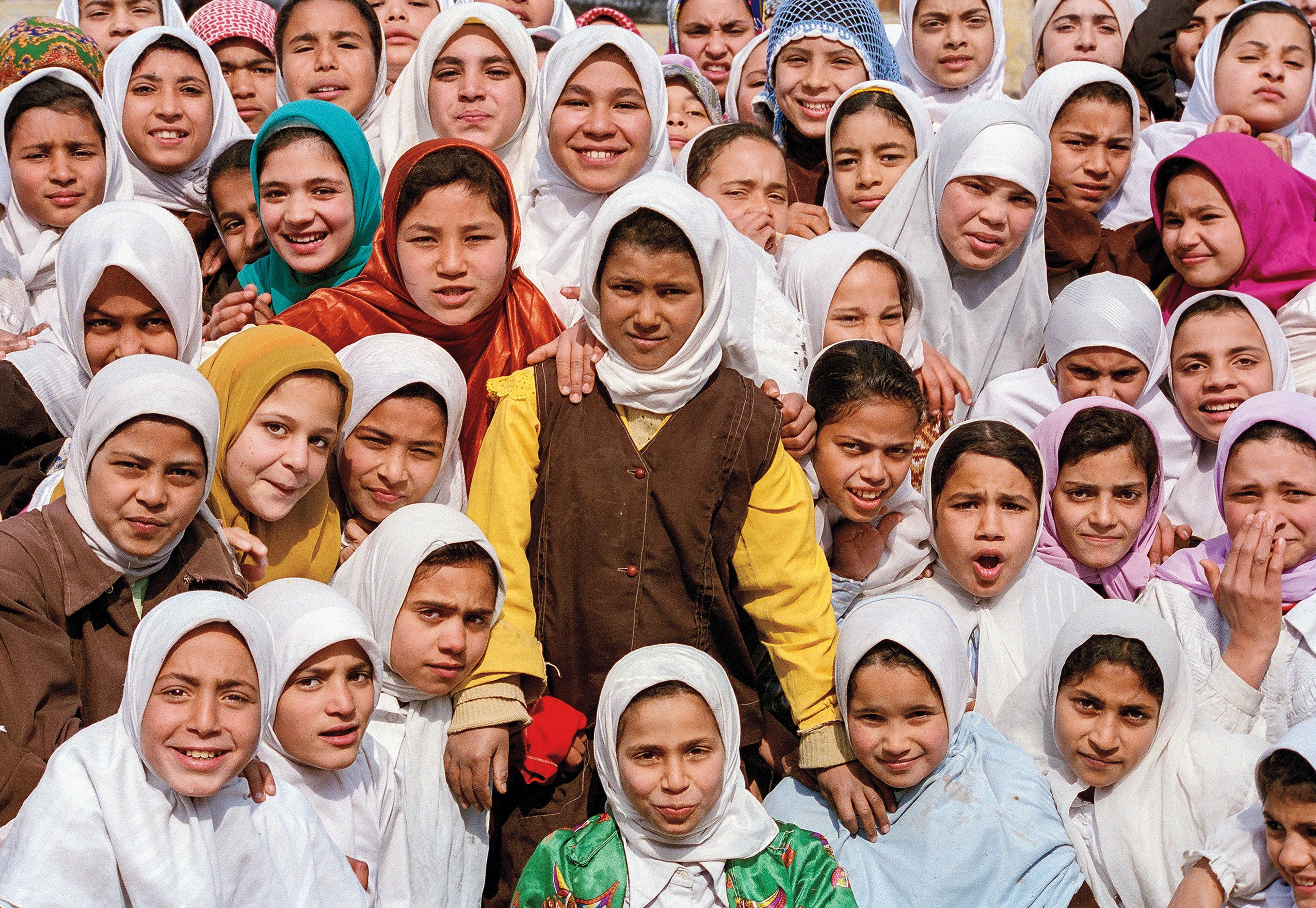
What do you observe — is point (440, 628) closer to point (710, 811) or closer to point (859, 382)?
point (710, 811)

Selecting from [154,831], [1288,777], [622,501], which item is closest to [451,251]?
[622,501]

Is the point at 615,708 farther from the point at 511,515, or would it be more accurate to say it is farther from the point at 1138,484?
the point at 1138,484

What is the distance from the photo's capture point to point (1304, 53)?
6.26 m

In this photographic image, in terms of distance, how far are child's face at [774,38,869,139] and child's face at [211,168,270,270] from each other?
7.14 ft

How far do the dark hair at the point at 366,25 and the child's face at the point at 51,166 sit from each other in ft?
3.26

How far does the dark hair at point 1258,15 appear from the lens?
627cm

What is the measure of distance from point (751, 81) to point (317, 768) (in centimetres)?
421

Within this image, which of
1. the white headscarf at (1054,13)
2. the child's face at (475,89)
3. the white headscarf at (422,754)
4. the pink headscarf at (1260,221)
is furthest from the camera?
the white headscarf at (1054,13)

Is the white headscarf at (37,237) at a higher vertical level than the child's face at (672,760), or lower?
higher

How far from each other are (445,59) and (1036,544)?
262cm

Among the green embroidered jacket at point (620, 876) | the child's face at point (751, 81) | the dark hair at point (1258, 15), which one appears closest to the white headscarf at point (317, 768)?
the green embroidered jacket at point (620, 876)

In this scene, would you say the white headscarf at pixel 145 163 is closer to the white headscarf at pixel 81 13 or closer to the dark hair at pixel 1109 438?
the white headscarf at pixel 81 13

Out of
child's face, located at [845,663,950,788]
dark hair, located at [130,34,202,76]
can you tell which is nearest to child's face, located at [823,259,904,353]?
child's face, located at [845,663,950,788]

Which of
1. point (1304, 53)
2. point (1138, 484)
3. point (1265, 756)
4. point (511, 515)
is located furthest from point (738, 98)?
point (1265, 756)
